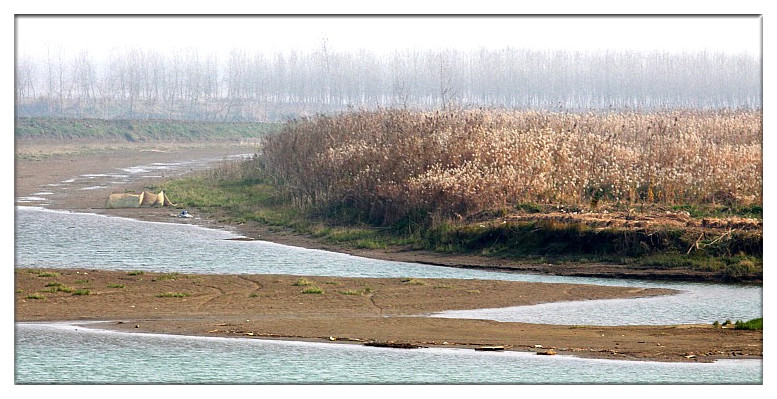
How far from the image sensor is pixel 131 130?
95.1 m

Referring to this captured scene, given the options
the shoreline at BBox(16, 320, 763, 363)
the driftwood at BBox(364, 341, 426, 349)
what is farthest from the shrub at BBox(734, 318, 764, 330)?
the driftwood at BBox(364, 341, 426, 349)

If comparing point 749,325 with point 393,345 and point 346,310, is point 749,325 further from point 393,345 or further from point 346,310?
point 346,310

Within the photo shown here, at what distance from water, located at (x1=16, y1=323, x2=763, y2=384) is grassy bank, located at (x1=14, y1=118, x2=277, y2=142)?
6510 centimetres

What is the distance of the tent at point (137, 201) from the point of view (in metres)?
41.2

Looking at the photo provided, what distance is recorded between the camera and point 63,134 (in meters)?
87.3

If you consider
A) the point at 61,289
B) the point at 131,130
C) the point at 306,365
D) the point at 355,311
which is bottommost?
the point at 306,365

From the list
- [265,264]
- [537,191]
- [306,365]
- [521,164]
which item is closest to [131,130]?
[521,164]

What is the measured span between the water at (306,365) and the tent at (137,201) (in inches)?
957

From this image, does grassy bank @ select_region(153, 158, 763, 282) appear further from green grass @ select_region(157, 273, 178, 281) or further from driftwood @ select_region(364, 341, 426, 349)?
driftwood @ select_region(364, 341, 426, 349)

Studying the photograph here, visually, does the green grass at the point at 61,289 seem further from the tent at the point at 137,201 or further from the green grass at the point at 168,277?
the tent at the point at 137,201

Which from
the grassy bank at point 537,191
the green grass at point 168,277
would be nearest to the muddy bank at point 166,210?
the grassy bank at point 537,191

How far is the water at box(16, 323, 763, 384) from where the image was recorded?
573 inches

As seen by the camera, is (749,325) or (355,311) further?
(355,311)

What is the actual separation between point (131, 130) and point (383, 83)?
23236mm
